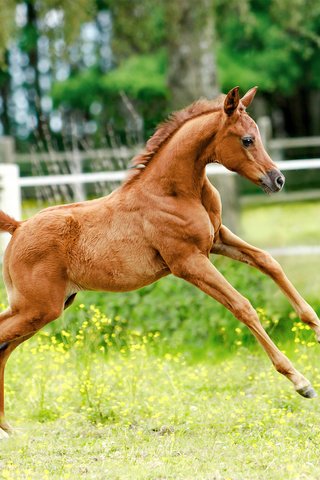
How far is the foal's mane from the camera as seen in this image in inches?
220

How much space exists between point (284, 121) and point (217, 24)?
1335 cm

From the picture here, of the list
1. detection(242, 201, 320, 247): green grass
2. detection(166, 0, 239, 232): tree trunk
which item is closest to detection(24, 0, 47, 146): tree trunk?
detection(166, 0, 239, 232): tree trunk

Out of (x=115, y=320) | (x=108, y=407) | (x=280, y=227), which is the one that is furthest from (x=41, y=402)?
(x=280, y=227)

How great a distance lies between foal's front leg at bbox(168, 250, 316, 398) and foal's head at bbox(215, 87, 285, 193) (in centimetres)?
61

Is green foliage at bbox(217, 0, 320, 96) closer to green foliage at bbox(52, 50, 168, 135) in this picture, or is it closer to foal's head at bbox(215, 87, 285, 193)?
green foliage at bbox(52, 50, 168, 135)

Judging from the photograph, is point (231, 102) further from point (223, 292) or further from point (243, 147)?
point (223, 292)

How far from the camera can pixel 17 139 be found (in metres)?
30.1

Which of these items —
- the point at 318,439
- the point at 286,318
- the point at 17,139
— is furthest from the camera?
the point at 17,139

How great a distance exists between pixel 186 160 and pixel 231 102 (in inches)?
19.7

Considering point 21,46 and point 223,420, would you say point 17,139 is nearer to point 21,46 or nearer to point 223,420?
point 21,46

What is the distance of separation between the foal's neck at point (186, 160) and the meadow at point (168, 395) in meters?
1.43

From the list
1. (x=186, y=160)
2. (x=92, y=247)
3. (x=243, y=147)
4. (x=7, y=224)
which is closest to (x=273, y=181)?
(x=243, y=147)

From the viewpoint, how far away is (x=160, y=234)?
5520 millimetres

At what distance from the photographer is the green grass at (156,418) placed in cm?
492
